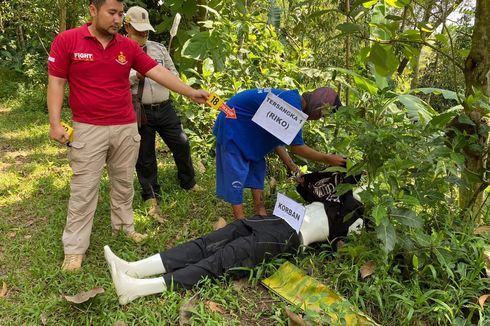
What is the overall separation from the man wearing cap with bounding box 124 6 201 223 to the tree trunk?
2.20 metres

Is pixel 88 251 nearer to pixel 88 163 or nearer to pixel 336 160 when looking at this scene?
pixel 88 163

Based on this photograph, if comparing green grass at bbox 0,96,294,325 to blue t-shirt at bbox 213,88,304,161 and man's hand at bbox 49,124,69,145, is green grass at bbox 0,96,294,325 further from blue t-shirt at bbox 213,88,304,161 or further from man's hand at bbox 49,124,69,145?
man's hand at bbox 49,124,69,145

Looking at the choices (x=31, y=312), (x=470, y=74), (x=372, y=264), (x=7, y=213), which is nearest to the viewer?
(x=31, y=312)

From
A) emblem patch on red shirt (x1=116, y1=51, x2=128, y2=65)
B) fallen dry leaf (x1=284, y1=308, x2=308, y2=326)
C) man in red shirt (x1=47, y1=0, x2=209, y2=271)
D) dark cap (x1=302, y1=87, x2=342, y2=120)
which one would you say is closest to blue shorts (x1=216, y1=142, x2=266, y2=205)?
man in red shirt (x1=47, y1=0, x2=209, y2=271)

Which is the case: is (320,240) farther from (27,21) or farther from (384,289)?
(27,21)

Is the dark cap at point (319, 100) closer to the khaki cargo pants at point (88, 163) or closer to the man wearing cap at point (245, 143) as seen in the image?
the man wearing cap at point (245, 143)

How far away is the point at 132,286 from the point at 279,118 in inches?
55.3

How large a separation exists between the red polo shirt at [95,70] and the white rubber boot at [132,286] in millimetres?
999

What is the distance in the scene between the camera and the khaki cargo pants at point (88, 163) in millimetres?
2738

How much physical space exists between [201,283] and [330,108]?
52.2 inches

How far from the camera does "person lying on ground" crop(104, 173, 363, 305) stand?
242cm

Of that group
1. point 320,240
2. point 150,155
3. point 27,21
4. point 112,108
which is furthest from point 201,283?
point 27,21

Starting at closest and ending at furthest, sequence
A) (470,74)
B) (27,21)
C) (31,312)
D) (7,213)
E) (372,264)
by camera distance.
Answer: (31,312), (372,264), (470,74), (7,213), (27,21)

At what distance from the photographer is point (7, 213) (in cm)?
360
